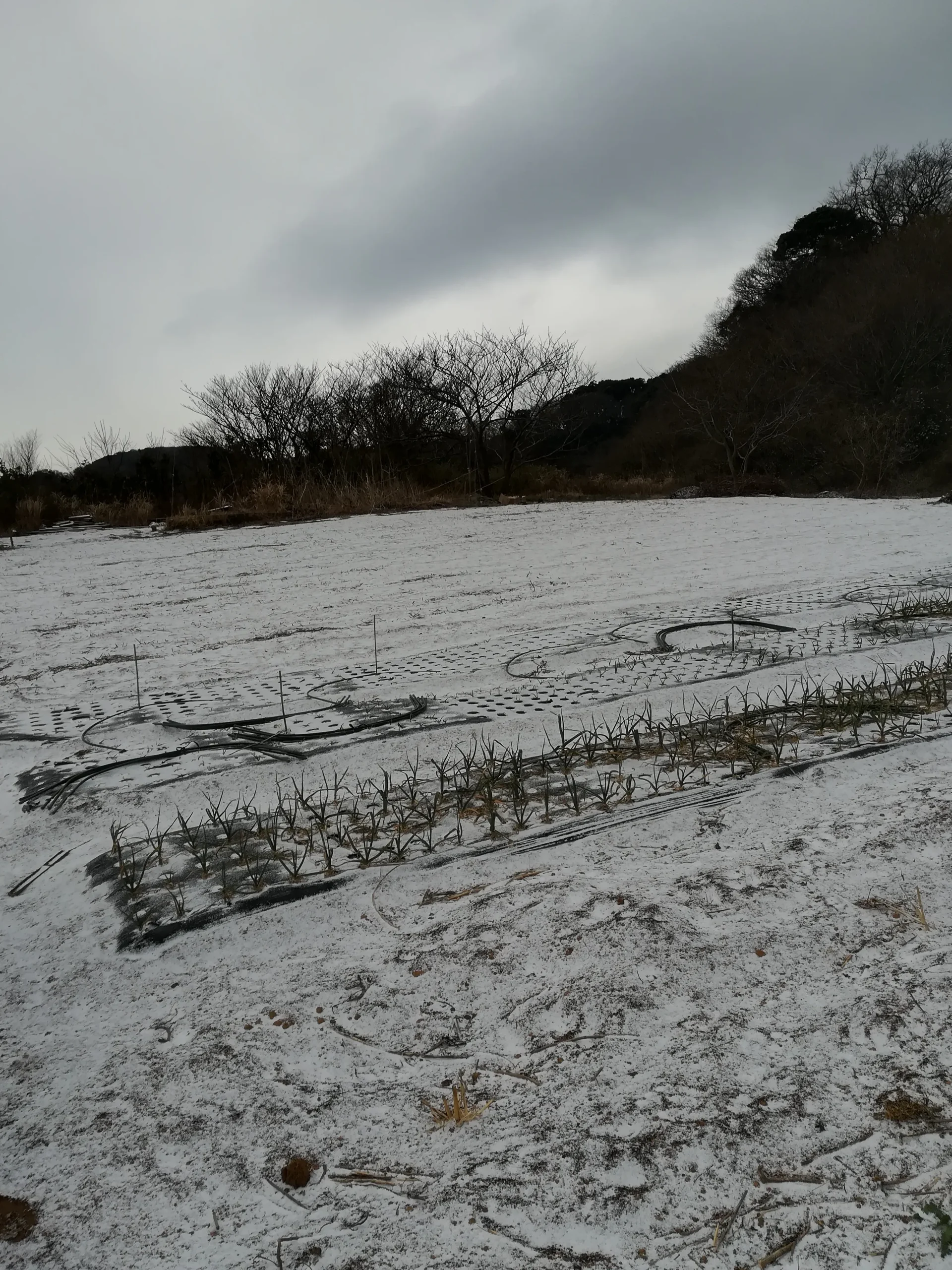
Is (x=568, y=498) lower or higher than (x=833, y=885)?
higher

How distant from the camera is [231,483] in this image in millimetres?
14258

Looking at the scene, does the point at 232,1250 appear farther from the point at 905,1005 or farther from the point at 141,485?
the point at 141,485

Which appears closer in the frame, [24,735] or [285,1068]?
[285,1068]

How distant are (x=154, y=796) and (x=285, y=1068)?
133cm

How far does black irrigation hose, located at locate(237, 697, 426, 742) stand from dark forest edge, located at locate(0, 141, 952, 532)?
8584 mm

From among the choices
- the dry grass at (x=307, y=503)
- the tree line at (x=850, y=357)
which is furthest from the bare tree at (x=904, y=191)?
the dry grass at (x=307, y=503)

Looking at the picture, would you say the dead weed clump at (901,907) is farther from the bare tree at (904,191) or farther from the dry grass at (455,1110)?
the bare tree at (904,191)

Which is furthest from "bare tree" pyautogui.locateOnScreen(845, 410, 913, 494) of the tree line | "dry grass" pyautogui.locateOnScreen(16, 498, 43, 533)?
"dry grass" pyautogui.locateOnScreen(16, 498, 43, 533)

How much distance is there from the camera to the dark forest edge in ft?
45.5

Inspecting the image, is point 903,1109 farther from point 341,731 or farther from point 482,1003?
point 341,731

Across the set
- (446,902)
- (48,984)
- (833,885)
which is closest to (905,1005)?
(833,885)

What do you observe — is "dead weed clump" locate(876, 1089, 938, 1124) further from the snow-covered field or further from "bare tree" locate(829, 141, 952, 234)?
"bare tree" locate(829, 141, 952, 234)

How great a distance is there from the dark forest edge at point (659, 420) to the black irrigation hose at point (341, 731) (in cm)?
858

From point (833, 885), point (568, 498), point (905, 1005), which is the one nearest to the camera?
point (905, 1005)
